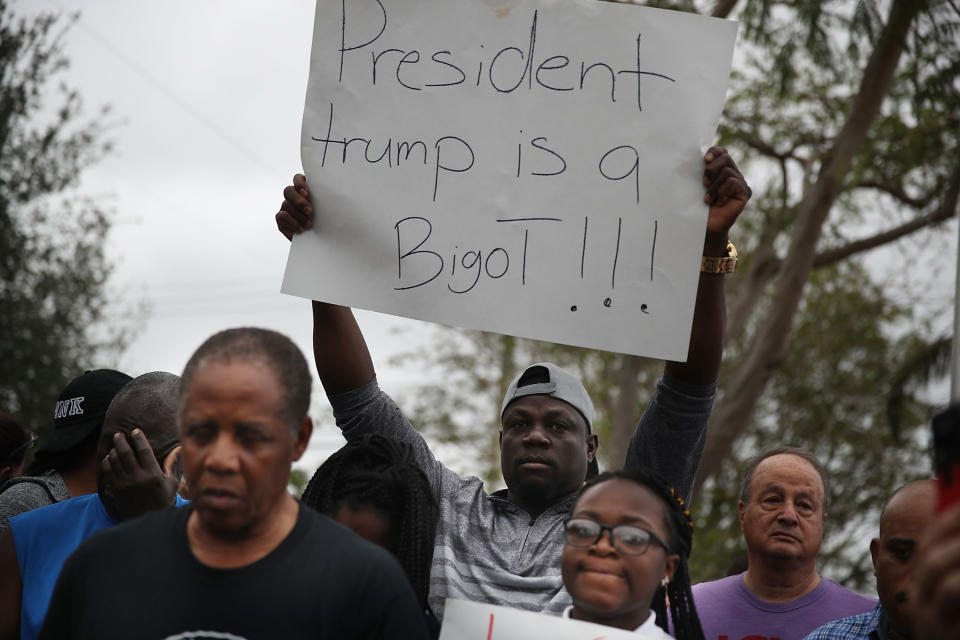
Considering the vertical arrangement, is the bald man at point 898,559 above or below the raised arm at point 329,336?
below

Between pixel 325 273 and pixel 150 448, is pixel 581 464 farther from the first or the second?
pixel 150 448

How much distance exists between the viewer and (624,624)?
2.63m

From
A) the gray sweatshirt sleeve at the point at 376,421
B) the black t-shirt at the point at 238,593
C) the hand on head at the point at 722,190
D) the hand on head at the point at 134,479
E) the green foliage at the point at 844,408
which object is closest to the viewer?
the black t-shirt at the point at 238,593

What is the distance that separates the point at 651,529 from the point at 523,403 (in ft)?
3.10

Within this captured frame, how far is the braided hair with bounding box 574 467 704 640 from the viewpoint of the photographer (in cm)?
279

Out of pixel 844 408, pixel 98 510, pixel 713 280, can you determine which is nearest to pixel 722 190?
pixel 713 280

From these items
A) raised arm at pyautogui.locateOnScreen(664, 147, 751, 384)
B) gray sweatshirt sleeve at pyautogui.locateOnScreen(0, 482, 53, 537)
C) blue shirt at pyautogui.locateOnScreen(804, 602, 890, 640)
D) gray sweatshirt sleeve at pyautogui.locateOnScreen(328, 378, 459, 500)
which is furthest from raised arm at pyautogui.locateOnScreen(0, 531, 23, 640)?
blue shirt at pyautogui.locateOnScreen(804, 602, 890, 640)

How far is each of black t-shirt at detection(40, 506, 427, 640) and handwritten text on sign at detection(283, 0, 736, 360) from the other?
1.23 metres

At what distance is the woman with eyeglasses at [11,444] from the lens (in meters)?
4.29

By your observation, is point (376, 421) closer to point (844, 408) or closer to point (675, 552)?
point (675, 552)

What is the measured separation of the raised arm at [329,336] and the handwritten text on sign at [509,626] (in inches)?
42.1

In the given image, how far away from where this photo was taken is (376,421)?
340 centimetres

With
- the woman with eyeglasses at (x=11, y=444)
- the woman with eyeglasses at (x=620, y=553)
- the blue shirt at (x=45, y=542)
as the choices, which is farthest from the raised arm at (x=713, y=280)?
the woman with eyeglasses at (x=11, y=444)

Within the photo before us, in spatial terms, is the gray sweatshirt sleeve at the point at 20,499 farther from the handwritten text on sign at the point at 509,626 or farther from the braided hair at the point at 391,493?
the handwritten text on sign at the point at 509,626
